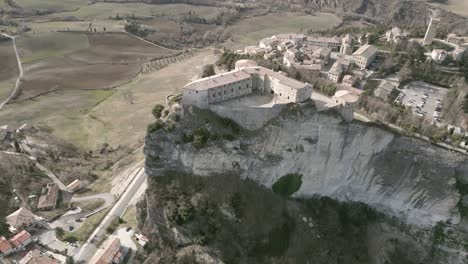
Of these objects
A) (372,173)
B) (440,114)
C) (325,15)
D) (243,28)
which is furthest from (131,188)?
(325,15)

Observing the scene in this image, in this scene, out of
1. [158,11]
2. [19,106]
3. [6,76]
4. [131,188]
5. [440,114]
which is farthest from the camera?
[158,11]

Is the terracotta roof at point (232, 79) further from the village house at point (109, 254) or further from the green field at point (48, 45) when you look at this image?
the green field at point (48, 45)

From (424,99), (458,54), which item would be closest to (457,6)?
(458,54)

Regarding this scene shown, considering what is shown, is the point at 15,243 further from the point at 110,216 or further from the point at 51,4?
the point at 51,4

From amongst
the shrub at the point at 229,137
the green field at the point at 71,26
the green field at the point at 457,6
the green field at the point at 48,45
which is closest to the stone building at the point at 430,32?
the shrub at the point at 229,137

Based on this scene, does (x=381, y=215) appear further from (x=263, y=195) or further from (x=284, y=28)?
(x=284, y=28)

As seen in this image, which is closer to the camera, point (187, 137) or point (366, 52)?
point (187, 137)

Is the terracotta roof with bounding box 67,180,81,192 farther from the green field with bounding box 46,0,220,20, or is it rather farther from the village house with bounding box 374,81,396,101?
the green field with bounding box 46,0,220,20
